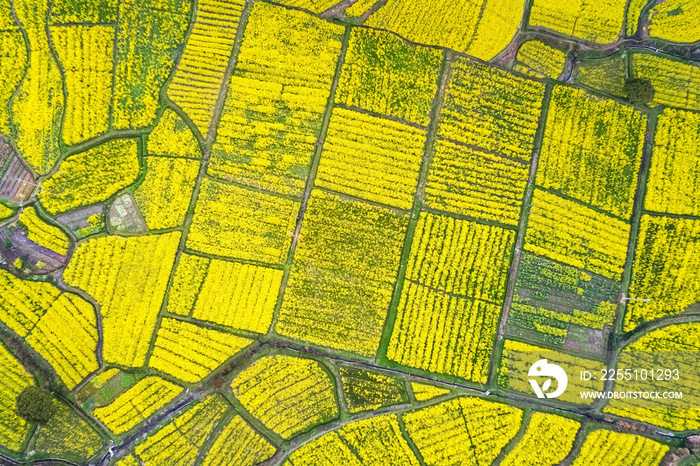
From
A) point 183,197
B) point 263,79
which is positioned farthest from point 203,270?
point 263,79

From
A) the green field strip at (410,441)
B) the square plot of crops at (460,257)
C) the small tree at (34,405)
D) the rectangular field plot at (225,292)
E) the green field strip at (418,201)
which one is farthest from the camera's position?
the square plot of crops at (460,257)

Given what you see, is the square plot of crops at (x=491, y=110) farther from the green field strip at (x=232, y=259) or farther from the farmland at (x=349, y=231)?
the green field strip at (x=232, y=259)

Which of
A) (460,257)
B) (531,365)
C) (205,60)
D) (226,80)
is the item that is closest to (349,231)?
(460,257)

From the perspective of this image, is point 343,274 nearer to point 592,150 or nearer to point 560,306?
point 560,306

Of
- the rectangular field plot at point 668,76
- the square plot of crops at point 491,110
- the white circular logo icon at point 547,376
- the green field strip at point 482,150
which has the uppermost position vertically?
the rectangular field plot at point 668,76

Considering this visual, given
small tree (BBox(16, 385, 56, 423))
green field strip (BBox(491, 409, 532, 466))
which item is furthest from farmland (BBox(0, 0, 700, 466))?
small tree (BBox(16, 385, 56, 423))

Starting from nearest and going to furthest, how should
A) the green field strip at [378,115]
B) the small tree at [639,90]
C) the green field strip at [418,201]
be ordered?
the small tree at [639,90], the green field strip at [418,201], the green field strip at [378,115]

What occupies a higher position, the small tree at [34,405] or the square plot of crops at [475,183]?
the square plot of crops at [475,183]

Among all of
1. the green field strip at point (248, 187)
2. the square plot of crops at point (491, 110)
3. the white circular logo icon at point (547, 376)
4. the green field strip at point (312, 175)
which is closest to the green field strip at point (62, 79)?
the green field strip at point (248, 187)
